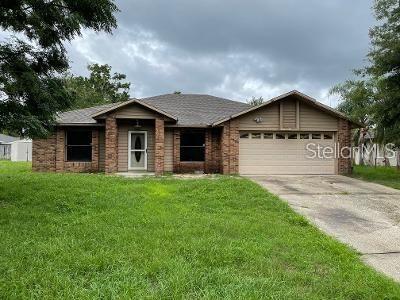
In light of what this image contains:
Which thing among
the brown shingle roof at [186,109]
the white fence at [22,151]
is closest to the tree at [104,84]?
the white fence at [22,151]

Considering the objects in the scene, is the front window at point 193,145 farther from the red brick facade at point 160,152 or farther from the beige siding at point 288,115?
the beige siding at point 288,115

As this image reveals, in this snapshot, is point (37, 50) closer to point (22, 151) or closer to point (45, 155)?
point (45, 155)

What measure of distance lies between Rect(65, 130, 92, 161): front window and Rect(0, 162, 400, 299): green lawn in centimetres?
890

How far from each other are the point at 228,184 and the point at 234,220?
15.2 ft

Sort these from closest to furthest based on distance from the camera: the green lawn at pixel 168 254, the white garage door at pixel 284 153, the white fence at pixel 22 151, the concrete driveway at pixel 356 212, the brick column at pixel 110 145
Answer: the green lawn at pixel 168 254, the concrete driveway at pixel 356 212, the brick column at pixel 110 145, the white garage door at pixel 284 153, the white fence at pixel 22 151

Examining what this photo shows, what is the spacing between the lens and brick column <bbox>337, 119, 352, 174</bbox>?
693 inches

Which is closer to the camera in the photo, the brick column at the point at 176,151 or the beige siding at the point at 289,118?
the beige siding at the point at 289,118

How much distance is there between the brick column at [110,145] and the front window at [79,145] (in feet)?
Answer: 5.18

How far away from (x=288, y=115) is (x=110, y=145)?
26.3ft

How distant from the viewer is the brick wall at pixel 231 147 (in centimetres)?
1700

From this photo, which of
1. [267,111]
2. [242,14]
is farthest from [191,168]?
[242,14]

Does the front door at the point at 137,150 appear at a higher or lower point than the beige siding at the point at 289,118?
lower

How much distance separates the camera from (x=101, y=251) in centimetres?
519

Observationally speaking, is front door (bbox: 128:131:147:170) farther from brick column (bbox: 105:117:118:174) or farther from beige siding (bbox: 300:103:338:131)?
beige siding (bbox: 300:103:338:131)
